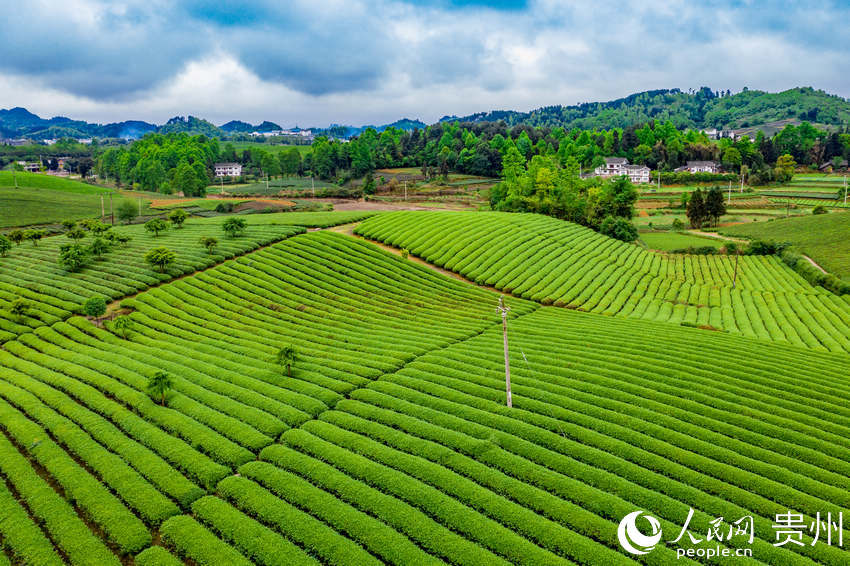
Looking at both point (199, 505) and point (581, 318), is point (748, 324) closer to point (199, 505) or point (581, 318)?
point (581, 318)

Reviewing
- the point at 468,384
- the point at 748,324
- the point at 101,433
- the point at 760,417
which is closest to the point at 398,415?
the point at 468,384

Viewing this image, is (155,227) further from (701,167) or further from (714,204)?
(701,167)

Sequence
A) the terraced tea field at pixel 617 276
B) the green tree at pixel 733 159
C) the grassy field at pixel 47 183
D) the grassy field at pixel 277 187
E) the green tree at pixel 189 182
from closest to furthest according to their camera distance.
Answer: the terraced tea field at pixel 617 276 → the grassy field at pixel 47 183 → the green tree at pixel 189 182 → the grassy field at pixel 277 187 → the green tree at pixel 733 159

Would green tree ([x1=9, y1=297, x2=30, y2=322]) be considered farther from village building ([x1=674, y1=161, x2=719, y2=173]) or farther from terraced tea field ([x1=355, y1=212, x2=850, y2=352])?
village building ([x1=674, y1=161, x2=719, y2=173])

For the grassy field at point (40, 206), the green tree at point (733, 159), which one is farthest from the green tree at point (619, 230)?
the green tree at point (733, 159)

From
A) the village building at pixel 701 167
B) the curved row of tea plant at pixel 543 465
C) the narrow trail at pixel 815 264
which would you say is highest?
the village building at pixel 701 167

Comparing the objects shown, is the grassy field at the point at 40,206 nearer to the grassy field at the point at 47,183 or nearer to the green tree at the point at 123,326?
the grassy field at the point at 47,183
